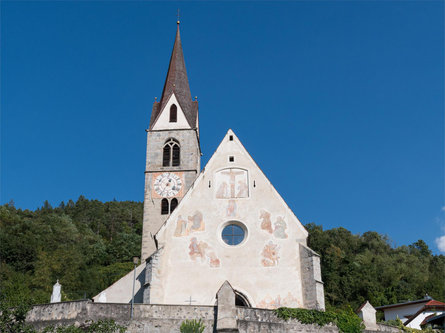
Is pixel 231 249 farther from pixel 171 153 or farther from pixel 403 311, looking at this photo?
pixel 403 311

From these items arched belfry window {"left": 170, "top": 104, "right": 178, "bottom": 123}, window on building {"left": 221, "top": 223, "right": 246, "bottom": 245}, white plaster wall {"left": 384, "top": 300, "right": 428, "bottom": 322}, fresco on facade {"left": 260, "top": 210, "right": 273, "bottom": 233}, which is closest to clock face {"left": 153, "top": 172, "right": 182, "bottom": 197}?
arched belfry window {"left": 170, "top": 104, "right": 178, "bottom": 123}

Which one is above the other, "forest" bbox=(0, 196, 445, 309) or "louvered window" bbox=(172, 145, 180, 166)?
"louvered window" bbox=(172, 145, 180, 166)

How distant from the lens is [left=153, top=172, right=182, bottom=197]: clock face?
41675mm

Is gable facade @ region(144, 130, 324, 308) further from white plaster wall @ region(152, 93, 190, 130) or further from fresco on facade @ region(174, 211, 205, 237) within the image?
white plaster wall @ region(152, 93, 190, 130)

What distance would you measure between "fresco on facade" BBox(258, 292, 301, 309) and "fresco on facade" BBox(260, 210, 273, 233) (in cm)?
370

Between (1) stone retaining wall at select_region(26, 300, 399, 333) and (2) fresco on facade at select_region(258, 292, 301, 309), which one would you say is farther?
(2) fresco on facade at select_region(258, 292, 301, 309)

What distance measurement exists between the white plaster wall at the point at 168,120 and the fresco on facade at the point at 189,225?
17.2m

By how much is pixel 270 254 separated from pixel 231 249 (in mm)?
2134

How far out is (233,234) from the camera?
28.6m

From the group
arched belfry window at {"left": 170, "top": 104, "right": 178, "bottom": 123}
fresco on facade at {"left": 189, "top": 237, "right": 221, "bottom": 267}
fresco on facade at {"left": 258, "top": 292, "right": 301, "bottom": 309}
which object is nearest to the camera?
fresco on facade at {"left": 258, "top": 292, "right": 301, "bottom": 309}

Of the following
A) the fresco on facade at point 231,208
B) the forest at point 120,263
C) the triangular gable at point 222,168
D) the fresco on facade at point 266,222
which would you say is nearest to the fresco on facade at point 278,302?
the triangular gable at point 222,168

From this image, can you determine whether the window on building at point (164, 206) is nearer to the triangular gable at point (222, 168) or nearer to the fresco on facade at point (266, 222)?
the triangular gable at point (222, 168)

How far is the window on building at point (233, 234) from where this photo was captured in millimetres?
28395

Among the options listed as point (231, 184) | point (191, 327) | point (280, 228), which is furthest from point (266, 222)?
point (191, 327)
